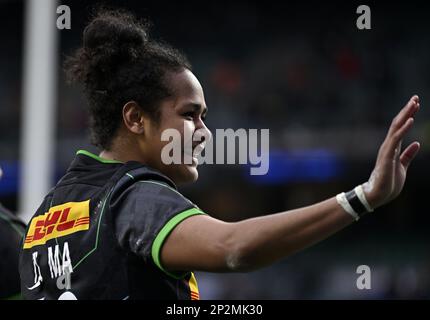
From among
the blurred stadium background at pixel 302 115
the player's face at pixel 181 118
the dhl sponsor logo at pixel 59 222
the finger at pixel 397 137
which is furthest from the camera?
the blurred stadium background at pixel 302 115

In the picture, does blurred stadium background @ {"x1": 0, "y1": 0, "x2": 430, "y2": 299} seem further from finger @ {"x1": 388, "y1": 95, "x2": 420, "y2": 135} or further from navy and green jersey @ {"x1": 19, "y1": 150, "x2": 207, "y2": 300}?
finger @ {"x1": 388, "y1": 95, "x2": 420, "y2": 135}

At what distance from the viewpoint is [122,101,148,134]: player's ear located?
2.45m

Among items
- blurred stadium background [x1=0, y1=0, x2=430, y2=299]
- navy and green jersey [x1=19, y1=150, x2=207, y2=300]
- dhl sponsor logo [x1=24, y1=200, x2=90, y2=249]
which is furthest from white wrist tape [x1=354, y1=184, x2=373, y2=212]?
blurred stadium background [x1=0, y1=0, x2=430, y2=299]

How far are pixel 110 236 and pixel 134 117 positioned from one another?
439 millimetres

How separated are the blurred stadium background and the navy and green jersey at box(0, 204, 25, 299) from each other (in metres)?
8.01

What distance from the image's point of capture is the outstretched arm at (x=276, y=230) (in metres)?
1.93

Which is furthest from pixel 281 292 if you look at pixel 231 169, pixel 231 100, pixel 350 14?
pixel 350 14

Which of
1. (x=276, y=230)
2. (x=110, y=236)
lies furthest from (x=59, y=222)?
(x=276, y=230)

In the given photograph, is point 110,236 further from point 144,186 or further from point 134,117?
point 134,117

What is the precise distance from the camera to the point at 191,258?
2016mm

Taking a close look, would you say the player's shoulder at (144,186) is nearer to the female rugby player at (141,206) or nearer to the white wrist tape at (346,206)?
the female rugby player at (141,206)

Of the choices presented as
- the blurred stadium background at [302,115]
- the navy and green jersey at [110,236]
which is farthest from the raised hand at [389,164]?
the blurred stadium background at [302,115]

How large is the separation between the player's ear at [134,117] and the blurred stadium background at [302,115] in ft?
30.2

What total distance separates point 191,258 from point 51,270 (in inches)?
20.9
